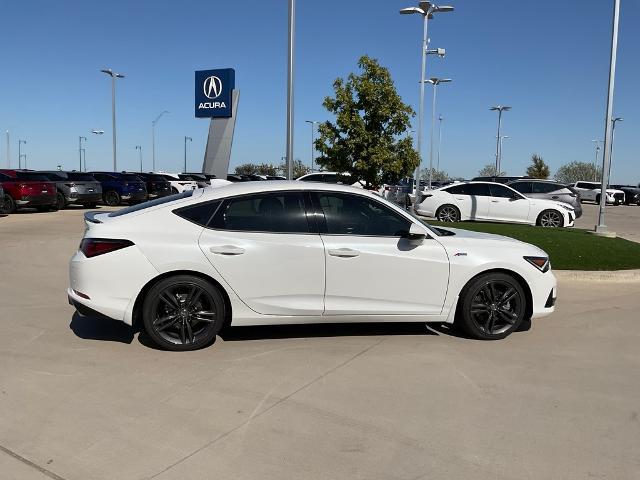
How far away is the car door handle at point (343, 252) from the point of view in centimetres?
515

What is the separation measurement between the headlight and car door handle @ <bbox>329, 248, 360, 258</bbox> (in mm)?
1746

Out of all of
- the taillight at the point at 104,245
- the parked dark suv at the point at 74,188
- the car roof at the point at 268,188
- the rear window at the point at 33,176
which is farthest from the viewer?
the parked dark suv at the point at 74,188

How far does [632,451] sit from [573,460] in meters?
0.42

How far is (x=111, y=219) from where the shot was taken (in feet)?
17.1

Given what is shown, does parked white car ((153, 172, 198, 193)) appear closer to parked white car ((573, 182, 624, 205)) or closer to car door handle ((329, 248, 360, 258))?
car door handle ((329, 248, 360, 258))

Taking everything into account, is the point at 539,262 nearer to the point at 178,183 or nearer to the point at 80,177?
the point at 80,177

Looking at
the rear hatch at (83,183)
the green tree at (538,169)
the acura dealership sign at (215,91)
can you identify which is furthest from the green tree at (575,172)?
the rear hatch at (83,183)

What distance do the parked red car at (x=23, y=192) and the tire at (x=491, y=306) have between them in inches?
712

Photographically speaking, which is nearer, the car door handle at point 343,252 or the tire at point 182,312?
the tire at point 182,312

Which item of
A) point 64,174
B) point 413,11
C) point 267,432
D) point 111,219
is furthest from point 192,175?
point 267,432

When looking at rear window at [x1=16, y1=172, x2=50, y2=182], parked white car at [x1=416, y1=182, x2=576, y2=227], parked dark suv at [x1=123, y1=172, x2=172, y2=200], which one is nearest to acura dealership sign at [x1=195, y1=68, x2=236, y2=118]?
parked dark suv at [x1=123, y1=172, x2=172, y2=200]

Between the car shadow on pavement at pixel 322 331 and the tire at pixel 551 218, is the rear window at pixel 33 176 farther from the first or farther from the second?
the car shadow on pavement at pixel 322 331

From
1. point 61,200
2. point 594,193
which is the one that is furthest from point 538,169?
point 61,200

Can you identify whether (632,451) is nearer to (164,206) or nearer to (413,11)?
(164,206)
